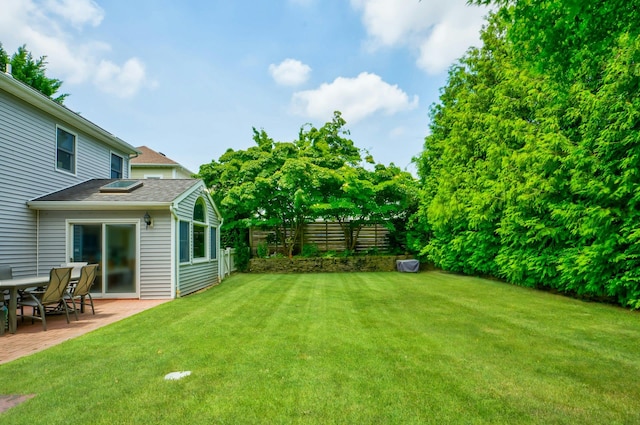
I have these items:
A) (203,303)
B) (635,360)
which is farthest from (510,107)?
(203,303)

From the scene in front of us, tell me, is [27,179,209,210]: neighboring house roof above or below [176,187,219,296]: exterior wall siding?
above

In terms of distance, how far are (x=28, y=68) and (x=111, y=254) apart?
18424 millimetres

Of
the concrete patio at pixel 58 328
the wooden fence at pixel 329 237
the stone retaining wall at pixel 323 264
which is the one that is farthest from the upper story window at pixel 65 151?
the wooden fence at pixel 329 237

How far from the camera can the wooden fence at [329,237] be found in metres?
15.9

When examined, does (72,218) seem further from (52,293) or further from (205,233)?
(205,233)

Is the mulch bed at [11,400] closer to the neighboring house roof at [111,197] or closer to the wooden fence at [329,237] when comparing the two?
the neighboring house roof at [111,197]

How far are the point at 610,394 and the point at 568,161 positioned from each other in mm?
5778

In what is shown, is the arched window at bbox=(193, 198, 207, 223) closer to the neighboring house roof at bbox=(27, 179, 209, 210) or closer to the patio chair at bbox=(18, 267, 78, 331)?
the neighboring house roof at bbox=(27, 179, 209, 210)

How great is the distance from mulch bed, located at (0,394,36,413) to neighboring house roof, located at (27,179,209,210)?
209 inches

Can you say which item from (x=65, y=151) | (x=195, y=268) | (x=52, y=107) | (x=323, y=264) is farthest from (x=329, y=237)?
(x=52, y=107)

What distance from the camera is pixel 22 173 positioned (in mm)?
8016

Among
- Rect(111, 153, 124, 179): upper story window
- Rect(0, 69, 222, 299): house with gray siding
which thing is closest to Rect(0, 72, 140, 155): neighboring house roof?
Rect(0, 69, 222, 299): house with gray siding

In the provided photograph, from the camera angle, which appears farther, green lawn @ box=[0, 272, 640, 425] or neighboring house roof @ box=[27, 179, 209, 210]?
neighboring house roof @ box=[27, 179, 209, 210]

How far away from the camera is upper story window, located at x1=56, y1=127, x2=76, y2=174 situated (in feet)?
30.1
